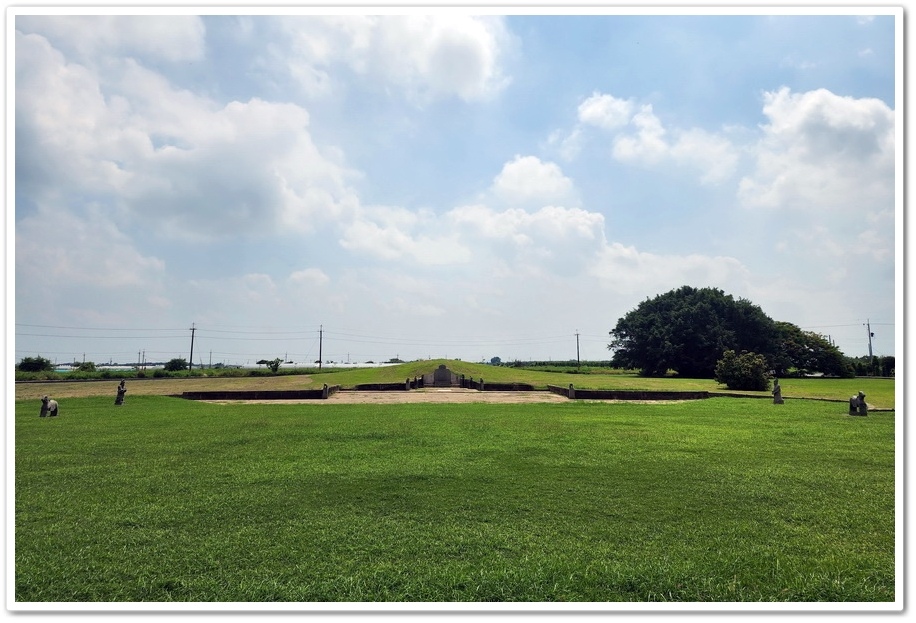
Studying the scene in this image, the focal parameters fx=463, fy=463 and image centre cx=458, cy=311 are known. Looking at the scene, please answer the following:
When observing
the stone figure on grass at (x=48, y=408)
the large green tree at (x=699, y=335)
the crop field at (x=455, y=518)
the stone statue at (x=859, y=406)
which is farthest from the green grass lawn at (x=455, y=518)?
the large green tree at (x=699, y=335)

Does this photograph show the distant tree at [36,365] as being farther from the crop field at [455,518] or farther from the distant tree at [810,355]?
the distant tree at [810,355]

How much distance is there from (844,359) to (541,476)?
210ft

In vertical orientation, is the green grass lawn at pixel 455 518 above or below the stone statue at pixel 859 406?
below

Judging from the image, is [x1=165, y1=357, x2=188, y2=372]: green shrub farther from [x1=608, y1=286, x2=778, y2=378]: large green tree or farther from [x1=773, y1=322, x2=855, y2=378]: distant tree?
[x1=773, y1=322, x2=855, y2=378]: distant tree

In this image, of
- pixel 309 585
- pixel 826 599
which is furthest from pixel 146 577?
pixel 826 599

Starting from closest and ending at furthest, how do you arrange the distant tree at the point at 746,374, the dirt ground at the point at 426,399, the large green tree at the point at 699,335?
the dirt ground at the point at 426,399, the distant tree at the point at 746,374, the large green tree at the point at 699,335

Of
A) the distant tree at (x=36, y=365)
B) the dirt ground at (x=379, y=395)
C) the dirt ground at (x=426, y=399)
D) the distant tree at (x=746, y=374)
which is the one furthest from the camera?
the distant tree at (x=36, y=365)

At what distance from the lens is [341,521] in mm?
5410

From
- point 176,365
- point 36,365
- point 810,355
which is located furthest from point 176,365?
point 810,355

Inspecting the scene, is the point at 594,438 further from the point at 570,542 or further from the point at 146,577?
the point at 146,577

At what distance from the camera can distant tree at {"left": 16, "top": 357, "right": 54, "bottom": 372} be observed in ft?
142

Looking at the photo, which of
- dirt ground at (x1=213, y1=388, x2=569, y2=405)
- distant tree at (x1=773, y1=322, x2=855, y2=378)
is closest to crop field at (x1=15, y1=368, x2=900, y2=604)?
dirt ground at (x1=213, y1=388, x2=569, y2=405)

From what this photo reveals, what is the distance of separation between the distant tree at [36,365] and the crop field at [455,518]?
43.9 metres

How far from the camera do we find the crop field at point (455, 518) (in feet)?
13.1
